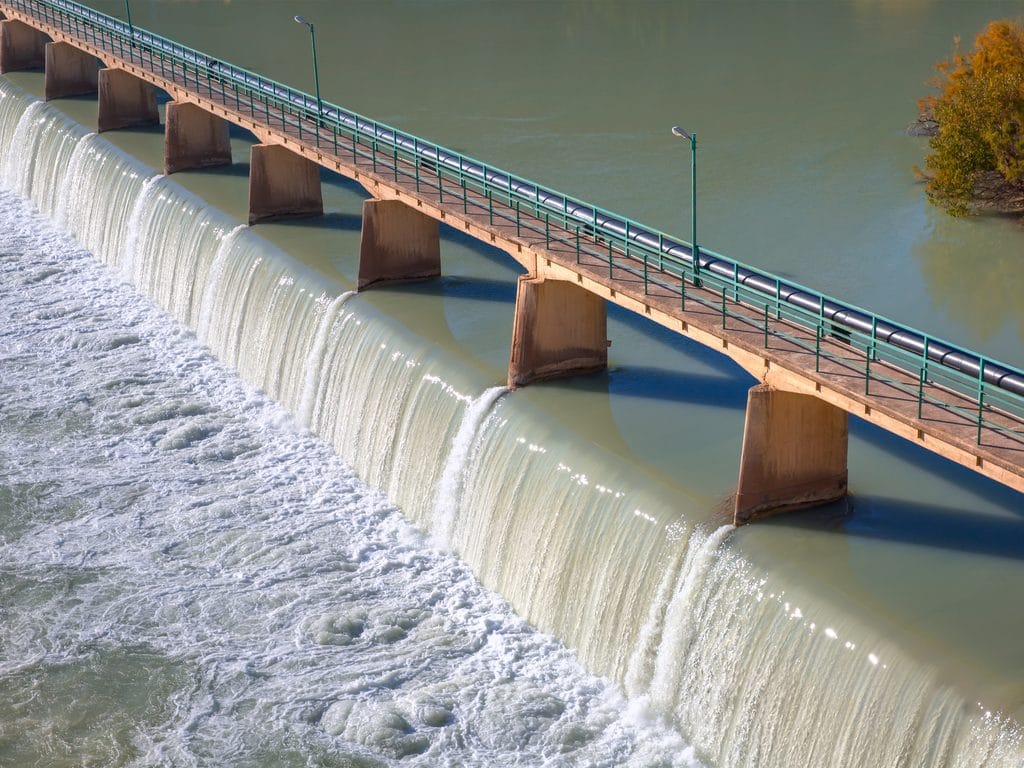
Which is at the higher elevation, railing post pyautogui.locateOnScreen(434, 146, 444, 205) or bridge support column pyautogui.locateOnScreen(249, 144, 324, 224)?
railing post pyautogui.locateOnScreen(434, 146, 444, 205)

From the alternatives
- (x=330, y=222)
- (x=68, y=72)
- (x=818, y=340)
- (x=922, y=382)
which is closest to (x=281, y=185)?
(x=330, y=222)

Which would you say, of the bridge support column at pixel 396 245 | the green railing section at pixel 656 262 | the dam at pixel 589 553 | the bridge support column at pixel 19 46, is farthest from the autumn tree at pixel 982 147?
the bridge support column at pixel 19 46

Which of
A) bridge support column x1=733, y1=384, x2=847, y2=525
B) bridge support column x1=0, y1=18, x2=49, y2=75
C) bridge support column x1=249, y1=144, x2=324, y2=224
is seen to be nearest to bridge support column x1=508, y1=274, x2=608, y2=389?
bridge support column x1=733, y1=384, x2=847, y2=525

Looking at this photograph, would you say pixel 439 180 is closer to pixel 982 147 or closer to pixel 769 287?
pixel 769 287

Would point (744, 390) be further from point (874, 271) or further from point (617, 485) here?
point (874, 271)

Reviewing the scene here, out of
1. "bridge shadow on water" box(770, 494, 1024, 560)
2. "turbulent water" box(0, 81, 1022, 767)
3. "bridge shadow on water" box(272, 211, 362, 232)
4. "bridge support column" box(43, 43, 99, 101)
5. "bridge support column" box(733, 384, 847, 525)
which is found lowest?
"turbulent water" box(0, 81, 1022, 767)

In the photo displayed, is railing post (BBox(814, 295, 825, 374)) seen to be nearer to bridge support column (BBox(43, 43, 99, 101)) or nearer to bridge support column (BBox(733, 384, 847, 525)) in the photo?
bridge support column (BBox(733, 384, 847, 525))
